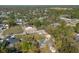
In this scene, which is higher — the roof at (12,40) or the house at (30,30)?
the house at (30,30)

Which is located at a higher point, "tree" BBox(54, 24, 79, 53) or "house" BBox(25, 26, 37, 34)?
"house" BBox(25, 26, 37, 34)

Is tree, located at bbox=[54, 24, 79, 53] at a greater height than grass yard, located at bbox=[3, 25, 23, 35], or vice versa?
grass yard, located at bbox=[3, 25, 23, 35]

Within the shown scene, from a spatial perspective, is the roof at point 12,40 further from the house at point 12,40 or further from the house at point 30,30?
→ the house at point 30,30

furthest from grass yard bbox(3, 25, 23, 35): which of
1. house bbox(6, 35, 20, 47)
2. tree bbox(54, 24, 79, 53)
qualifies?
tree bbox(54, 24, 79, 53)

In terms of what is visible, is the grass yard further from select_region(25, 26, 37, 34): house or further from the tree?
the tree

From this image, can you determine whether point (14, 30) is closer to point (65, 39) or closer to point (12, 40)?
point (12, 40)

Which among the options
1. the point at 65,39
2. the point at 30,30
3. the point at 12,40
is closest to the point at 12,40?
the point at 12,40

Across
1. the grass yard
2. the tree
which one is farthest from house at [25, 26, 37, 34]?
the tree

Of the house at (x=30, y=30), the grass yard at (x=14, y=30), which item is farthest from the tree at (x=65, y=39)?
the grass yard at (x=14, y=30)
